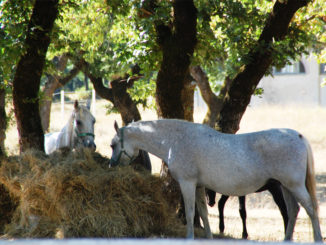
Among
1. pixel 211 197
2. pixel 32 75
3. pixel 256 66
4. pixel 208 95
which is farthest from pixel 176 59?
pixel 208 95

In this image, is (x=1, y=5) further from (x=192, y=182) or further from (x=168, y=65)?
(x=192, y=182)

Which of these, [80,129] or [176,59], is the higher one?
[176,59]

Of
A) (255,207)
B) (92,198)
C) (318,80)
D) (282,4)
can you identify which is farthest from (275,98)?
(92,198)

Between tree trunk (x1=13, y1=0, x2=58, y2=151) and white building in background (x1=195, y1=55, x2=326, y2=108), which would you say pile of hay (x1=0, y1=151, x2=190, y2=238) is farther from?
white building in background (x1=195, y1=55, x2=326, y2=108)

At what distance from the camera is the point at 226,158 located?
6.17 meters

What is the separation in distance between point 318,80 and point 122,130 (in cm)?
3028

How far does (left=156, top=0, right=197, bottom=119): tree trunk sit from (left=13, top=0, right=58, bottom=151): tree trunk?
6.45ft

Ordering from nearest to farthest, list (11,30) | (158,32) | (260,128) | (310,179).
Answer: (310,179) < (11,30) < (158,32) < (260,128)

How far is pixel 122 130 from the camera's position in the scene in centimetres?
672

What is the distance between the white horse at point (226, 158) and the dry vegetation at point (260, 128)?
135 cm

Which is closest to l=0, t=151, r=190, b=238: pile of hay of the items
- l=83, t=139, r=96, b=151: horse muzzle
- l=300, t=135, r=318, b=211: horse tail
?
l=83, t=139, r=96, b=151: horse muzzle

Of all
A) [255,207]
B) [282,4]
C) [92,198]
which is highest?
[282,4]

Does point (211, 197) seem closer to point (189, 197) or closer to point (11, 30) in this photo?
point (189, 197)

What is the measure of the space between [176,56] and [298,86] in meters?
29.2
